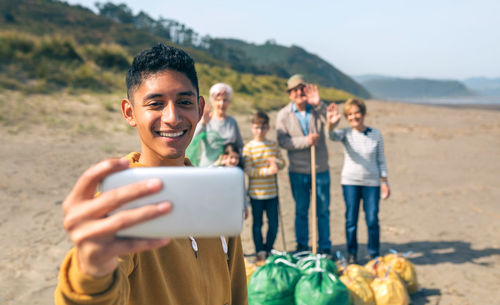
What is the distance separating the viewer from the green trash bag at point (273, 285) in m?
2.78

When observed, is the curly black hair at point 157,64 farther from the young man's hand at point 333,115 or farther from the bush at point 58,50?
the bush at point 58,50

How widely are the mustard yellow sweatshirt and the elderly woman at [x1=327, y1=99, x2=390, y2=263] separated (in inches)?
109

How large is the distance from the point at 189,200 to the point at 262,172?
3084 mm

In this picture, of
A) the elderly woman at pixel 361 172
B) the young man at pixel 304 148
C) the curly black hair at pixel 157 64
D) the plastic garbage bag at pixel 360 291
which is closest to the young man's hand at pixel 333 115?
the elderly woman at pixel 361 172

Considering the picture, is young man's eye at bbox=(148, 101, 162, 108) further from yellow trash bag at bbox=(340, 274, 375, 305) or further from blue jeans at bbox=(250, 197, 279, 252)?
blue jeans at bbox=(250, 197, 279, 252)

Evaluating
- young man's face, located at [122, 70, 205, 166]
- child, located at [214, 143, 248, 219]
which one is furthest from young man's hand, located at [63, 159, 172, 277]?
child, located at [214, 143, 248, 219]

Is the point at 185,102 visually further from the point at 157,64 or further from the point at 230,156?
the point at 230,156

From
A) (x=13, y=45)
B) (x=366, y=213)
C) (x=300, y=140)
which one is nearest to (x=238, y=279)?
(x=300, y=140)

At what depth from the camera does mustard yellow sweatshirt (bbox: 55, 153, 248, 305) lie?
694 millimetres

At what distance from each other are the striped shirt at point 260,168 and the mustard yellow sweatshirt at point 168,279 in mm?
2393

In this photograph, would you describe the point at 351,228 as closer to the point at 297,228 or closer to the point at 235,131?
the point at 297,228

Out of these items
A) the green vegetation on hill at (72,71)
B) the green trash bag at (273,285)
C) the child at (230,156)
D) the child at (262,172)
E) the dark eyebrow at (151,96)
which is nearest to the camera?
the dark eyebrow at (151,96)

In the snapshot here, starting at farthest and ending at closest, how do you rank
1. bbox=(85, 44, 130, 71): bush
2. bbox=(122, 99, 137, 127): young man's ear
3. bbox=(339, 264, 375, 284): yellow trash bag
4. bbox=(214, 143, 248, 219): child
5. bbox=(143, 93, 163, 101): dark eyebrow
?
bbox=(85, 44, 130, 71): bush, bbox=(214, 143, 248, 219): child, bbox=(339, 264, 375, 284): yellow trash bag, bbox=(122, 99, 137, 127): young man's ear, bbox=(143, 93, 163, 101): dark eyebrow

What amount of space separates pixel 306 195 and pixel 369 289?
1.38 metres
